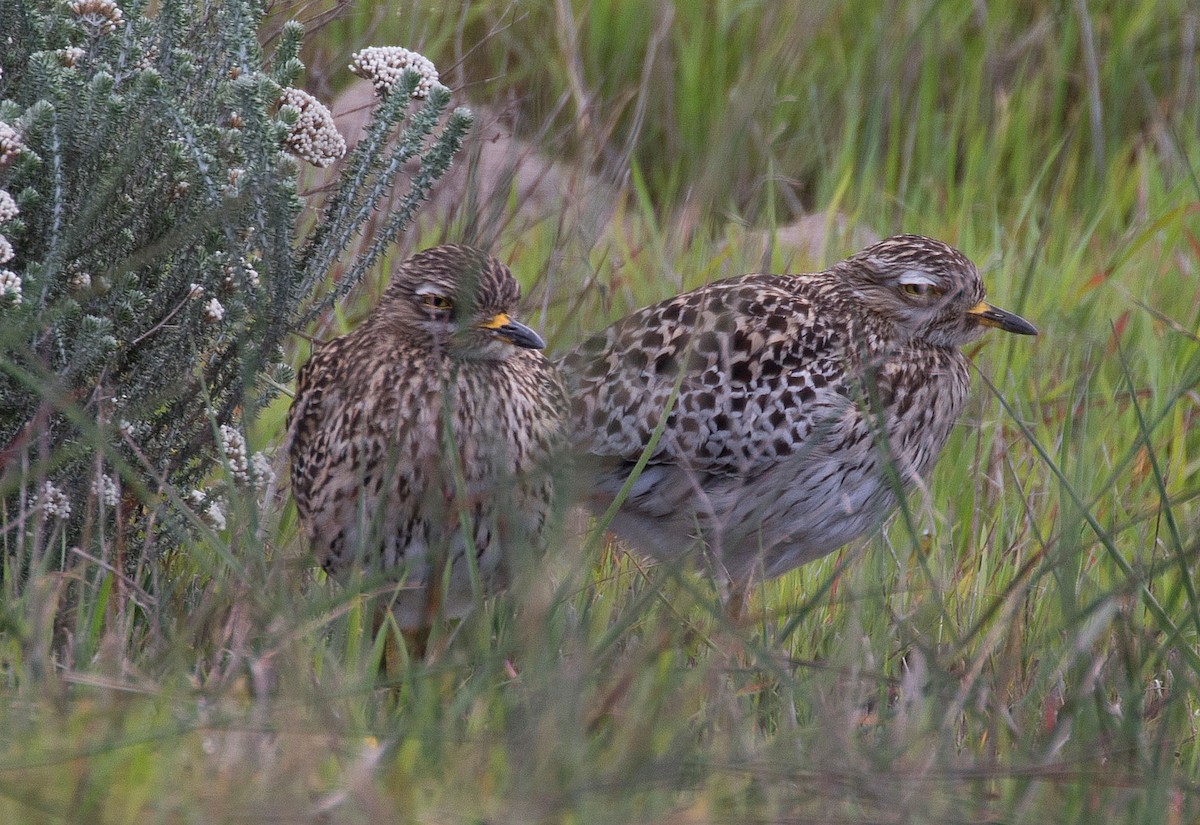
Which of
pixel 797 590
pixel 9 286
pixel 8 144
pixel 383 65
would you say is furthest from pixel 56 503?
pixel 797 590

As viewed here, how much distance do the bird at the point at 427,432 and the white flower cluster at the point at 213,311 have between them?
378 mm

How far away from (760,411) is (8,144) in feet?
7.24

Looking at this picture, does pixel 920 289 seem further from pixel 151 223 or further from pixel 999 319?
pixel 151 223

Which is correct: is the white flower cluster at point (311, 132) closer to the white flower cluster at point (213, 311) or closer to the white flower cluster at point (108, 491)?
the white flower cluster at point (213, 311)

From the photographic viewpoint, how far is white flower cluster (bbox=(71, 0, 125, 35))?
3826 millimetres

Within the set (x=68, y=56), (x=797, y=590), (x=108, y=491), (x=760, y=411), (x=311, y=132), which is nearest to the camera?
(x=68, y=56)

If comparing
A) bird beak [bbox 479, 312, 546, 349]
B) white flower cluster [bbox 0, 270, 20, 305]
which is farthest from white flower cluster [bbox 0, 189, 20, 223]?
bird beak [bbox 479, 312, 546, 349]

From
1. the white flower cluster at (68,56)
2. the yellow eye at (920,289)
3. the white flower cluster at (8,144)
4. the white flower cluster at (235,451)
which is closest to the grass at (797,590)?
the white flower cluster at (235,451)

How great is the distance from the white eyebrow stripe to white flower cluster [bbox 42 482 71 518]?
2584 millimetres

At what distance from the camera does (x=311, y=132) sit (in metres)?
4.09

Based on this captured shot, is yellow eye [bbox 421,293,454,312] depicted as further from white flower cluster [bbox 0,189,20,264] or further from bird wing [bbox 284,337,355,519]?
white flower cluster [bbox 0,189,20,264]

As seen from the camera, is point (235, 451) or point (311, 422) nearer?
point (235, 451)

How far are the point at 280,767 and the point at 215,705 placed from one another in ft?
1.03

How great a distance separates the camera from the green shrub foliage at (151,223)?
3.75 m
